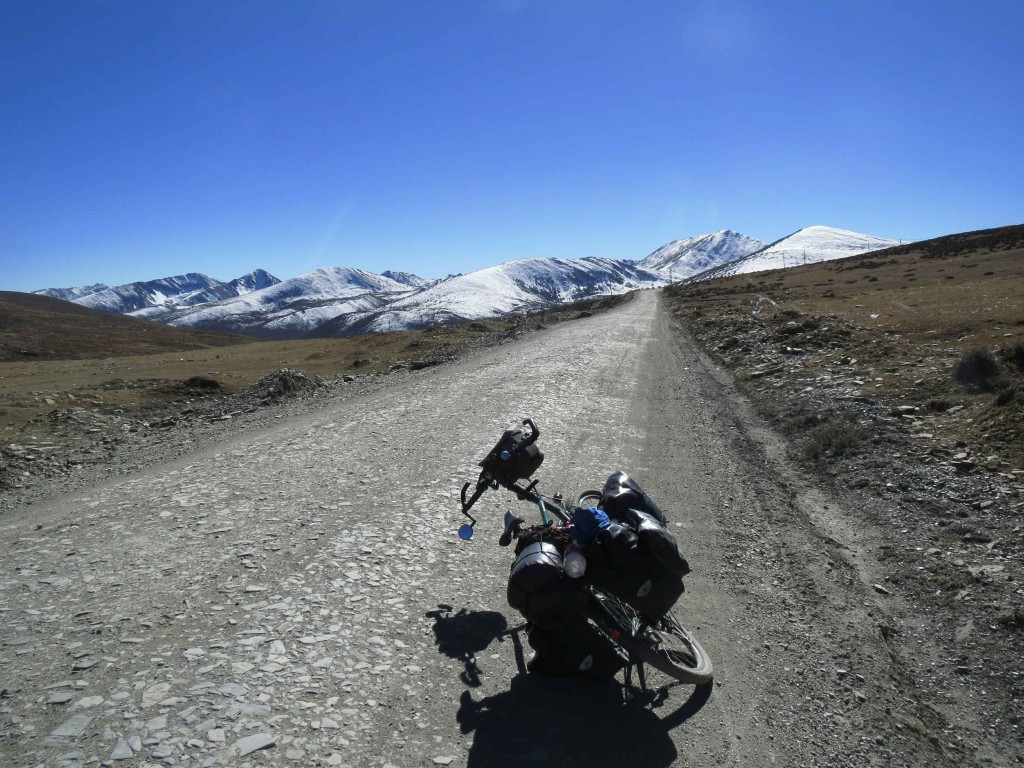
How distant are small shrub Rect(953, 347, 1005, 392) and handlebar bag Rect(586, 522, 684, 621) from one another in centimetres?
1174

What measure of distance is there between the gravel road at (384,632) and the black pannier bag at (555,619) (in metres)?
0.22

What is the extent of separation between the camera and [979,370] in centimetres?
1289

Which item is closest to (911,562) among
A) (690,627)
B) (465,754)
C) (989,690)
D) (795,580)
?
(795,580)

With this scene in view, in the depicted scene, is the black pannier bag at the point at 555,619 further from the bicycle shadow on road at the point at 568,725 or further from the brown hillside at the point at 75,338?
the brown hillside at the point at 75,338

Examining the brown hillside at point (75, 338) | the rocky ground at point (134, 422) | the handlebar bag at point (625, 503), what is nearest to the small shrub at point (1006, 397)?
the handlebar bag at point (625, 503)

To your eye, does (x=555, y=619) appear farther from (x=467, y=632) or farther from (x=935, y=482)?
(x=935, y=482)

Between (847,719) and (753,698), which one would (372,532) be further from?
(847,719)

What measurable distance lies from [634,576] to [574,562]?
0.46m

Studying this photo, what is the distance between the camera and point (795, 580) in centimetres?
675

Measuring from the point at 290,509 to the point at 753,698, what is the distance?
6.10m

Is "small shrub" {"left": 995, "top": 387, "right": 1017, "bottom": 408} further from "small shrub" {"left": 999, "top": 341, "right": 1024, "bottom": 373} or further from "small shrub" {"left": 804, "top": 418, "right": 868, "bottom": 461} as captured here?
"small shrub" {"left": 999, "top": 341, "right": 1024, "bottom": 373}

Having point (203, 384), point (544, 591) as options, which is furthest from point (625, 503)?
point (203, 384)

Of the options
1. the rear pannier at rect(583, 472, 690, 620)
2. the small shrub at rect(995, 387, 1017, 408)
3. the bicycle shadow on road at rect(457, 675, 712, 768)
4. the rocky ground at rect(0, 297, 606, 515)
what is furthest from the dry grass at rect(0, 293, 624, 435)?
the small shrub at rect(995, 387, 1017, 408)

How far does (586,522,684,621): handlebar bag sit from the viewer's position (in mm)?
4348
